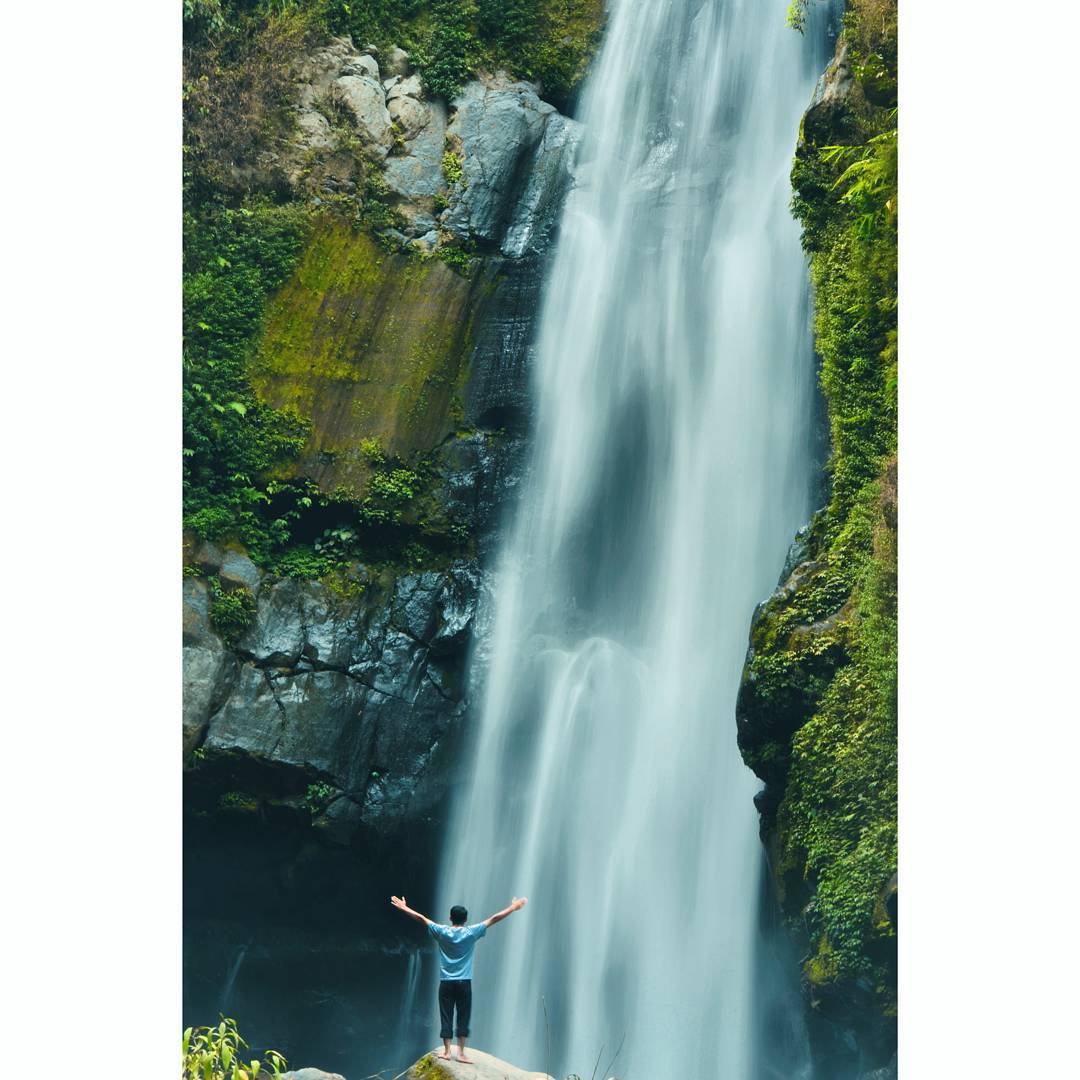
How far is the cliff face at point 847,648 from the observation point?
16.1ft

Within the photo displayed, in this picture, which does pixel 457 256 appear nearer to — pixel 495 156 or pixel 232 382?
pixel 495 156

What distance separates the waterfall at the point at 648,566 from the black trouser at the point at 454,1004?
0.29 meters

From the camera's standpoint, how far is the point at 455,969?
16.5 ft

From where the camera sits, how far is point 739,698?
5.48 meters

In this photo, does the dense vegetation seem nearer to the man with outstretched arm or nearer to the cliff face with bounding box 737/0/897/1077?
the cliff face with bounding box 737/0/897/1077

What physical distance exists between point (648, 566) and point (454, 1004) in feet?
7.65

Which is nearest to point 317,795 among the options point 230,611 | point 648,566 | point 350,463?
point 230,611

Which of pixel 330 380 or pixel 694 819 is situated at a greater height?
pixel 330 380

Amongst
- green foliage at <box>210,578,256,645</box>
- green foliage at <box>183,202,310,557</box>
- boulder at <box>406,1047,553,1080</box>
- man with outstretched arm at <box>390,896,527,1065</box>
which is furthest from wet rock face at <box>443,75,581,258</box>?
boulder at <box>406,1047,553,1080</box>

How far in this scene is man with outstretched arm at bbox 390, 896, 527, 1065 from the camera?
4898 mm
